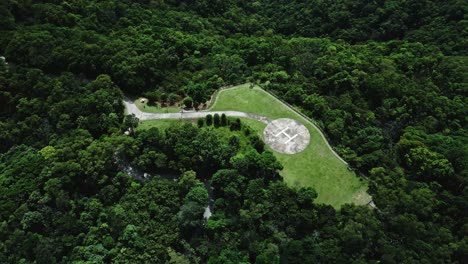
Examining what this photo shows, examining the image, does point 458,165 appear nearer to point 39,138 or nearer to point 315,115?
point 315,115

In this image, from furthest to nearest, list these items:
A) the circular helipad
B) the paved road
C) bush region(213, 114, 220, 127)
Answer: the paved road, bush region(213, 114, 220, 127), the circular helipad

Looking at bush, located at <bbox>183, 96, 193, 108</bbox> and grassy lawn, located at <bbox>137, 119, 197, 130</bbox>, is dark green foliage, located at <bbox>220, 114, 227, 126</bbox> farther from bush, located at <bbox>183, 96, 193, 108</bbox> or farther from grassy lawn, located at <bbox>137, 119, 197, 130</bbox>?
bush, located at <bbox>183, 96, 193, 108</bbox>

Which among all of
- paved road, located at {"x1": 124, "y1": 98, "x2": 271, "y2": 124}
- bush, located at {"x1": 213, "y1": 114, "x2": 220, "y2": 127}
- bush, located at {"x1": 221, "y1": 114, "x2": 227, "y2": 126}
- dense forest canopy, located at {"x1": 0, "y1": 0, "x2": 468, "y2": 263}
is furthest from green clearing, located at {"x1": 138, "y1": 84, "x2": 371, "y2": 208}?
bush, located at {"x1": 213, "y1": 114, "x2": 220, "y2": 127}

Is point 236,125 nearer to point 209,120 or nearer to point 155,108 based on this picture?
point 209,120

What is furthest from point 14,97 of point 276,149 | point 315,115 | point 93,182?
point 315,115

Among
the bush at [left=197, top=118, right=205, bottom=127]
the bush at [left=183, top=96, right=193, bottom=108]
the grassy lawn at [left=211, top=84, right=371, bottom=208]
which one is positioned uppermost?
the bush at [left=183, top=96, right=193, bottom=108]

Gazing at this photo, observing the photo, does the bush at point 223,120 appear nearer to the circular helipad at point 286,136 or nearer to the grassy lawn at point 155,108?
the circular helipad at point 286,136

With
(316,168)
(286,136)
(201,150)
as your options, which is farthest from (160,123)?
(316,168)
